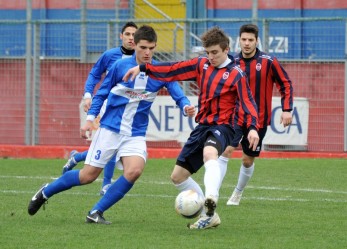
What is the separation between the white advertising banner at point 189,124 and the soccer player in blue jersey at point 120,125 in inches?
302

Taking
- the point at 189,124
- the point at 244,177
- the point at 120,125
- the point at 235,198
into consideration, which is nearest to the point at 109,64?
the point at 244,177

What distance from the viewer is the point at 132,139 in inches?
349

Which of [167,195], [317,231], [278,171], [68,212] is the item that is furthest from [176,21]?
[317,231]

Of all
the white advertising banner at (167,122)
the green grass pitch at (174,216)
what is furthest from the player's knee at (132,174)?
the white advertising banner at (167,122)

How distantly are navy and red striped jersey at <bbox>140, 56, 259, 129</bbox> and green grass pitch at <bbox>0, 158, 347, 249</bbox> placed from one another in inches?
38.4

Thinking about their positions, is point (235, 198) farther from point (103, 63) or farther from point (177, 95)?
point (103, 63)

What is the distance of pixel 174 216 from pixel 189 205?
145 centimetres

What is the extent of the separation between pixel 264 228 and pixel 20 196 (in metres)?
3.45

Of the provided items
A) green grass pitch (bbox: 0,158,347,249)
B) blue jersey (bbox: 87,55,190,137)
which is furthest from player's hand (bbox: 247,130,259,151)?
blue jersey (bbox: 87,55,190,137)

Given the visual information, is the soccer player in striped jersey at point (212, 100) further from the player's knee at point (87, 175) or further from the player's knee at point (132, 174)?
the player's knee at point (87, 175)

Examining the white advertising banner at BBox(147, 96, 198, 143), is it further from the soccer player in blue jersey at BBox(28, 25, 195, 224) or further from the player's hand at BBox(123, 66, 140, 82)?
the player's hand at BBox(123, 66, 140, 82)

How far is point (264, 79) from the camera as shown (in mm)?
10469

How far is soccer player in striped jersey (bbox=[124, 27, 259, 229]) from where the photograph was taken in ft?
27.2

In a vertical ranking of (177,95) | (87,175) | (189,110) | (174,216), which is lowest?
(174,216)
